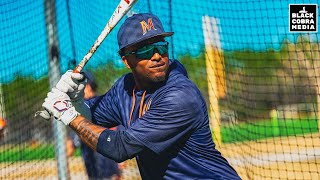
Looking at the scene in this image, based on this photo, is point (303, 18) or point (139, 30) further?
point (303, 18)

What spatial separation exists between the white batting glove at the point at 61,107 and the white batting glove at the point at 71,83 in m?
0.05

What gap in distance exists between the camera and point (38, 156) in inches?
342

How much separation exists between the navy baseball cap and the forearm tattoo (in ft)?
1.66

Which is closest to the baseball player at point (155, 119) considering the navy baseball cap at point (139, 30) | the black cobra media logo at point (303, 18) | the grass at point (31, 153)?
the navy baseball cap at point (139, 30)

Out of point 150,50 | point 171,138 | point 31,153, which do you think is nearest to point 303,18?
point 31,153

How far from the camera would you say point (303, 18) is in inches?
316

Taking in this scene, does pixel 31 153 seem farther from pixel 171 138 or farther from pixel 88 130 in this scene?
pixel 171 138

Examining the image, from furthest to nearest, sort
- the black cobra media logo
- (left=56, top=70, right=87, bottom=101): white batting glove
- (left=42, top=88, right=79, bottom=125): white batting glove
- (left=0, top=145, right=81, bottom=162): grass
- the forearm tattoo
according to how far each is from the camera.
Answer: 1. (left=0, top=145, right=81, bottom=162): grass
2. the black cobra media logo
3. (left=56, top=70, right=87, bottom=101): white batting glove
4. (left=42, top=88, right=79, bottom=125): white batting glove
5. the forearm tattoo

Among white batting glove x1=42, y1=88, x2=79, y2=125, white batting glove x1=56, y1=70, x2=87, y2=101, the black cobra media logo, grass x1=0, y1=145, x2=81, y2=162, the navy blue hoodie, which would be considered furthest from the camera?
grass x1=0, y1=145, x2=81, y2=162

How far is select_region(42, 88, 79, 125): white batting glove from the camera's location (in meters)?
4.04

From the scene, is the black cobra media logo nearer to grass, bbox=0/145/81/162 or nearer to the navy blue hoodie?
grass, bbox=0/145/81/162

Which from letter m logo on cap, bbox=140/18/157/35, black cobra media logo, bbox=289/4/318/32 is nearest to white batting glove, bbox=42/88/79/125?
letter m logo on cap, bbox=140/18/157/35

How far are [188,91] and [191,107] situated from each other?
95 mm

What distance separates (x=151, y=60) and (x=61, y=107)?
61 centimetres
